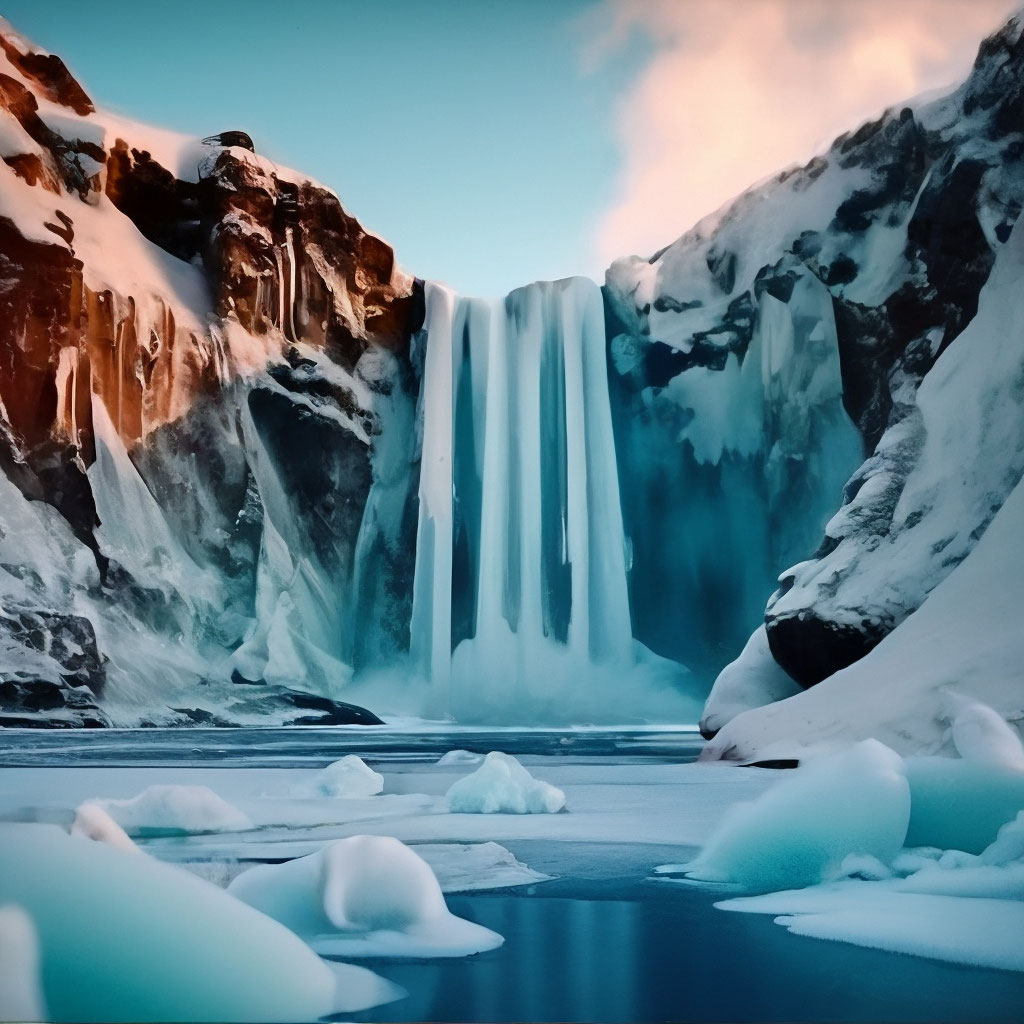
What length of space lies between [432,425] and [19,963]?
66.0ft

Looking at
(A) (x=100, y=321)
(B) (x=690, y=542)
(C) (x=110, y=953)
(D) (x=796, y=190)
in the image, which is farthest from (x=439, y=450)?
(C) (x=110, y=953)

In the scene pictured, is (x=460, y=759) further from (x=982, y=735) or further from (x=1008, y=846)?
(x=1008, y=846)

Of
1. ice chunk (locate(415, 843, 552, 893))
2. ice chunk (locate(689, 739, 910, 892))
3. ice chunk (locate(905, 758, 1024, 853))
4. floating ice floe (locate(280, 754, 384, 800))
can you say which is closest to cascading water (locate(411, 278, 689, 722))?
floating ice floe (locate(280, 754, 384, 800))

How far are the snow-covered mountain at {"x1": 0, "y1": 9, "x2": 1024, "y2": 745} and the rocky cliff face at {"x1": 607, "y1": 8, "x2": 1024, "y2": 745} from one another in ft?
0.24

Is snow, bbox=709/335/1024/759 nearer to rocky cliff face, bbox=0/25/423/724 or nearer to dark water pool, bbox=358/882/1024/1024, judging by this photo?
dark water pool, bbox=358/882/1024/1024

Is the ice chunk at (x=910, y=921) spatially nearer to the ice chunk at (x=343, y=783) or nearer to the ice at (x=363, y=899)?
Answer: the ice at (x=363, y=899)

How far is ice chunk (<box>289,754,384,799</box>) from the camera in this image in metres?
5.59

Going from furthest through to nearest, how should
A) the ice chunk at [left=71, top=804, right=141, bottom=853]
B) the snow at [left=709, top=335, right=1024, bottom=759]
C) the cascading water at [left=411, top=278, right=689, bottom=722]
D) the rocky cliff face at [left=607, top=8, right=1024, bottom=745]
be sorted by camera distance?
the cascading water at [left=411, top=278, right=689, bottom=722] → the rocky cliff face at [left=607, top=8, right=1024, bottom=745] → the snow at [left=709, top=335, right=1024, bottom=759] → the ice chunk at [left=71, top=804, right=141, bottom=853]

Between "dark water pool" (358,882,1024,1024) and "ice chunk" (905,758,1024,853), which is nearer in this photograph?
"dark water pool" (358,882,1024,1024)

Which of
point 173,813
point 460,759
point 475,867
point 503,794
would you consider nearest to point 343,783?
point 503,794

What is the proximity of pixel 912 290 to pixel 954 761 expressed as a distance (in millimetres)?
14372

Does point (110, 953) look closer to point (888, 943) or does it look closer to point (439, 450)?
point (888, 943)

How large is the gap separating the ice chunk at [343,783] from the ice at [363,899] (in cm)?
293

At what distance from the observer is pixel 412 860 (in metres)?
2.67
